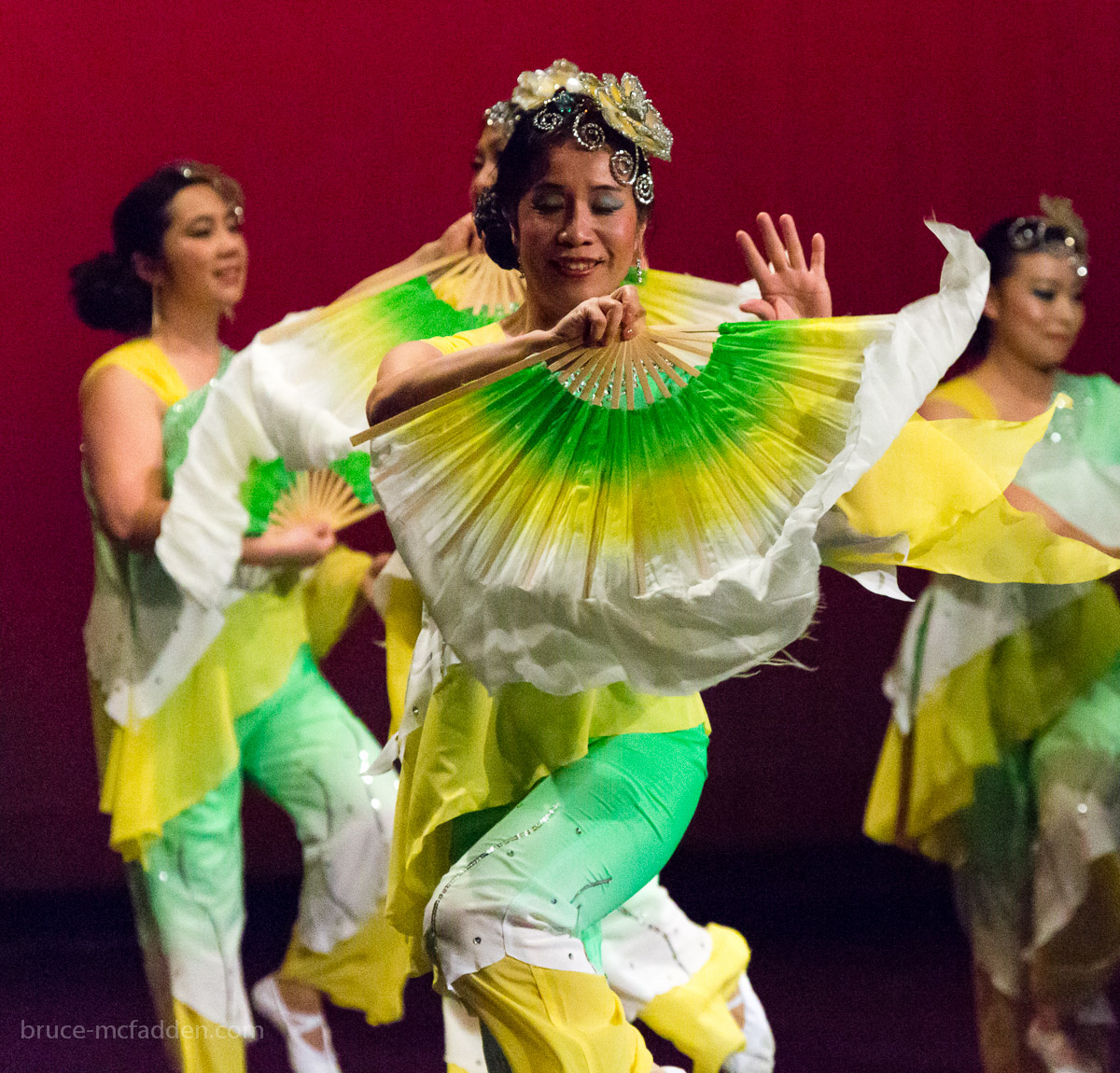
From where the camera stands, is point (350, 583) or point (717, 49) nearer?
point (350, 583)

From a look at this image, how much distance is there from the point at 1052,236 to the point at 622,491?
69.0 inches

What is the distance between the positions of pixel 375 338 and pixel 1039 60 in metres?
1.98

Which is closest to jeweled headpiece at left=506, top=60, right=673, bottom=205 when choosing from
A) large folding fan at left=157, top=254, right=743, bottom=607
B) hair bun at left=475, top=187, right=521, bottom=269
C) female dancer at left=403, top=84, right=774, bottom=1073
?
hair bun at left=475, top=187, right=521, bottom=269

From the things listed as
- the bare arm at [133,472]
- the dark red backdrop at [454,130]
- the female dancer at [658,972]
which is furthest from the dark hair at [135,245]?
the female dancer at [658,972]

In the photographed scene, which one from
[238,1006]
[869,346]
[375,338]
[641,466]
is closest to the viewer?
[869,346]

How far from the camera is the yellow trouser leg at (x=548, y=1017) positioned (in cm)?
177

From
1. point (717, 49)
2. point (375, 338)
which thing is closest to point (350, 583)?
point (375, 338)

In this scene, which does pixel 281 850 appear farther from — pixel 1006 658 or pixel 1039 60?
pixel 1039 60

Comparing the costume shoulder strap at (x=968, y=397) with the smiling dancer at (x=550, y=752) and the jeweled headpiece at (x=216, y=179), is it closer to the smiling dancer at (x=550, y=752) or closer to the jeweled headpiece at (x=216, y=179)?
the smiling dancer at (x=550, y=752)

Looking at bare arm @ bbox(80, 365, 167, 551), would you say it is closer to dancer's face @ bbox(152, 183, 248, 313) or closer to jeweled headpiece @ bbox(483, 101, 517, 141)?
dancer's face @ bbox(152, 183, 248, 313)

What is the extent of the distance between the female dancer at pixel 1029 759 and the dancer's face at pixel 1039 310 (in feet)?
0.06

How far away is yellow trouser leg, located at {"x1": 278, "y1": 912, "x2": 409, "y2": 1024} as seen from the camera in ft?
9.87

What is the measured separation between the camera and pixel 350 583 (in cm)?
321

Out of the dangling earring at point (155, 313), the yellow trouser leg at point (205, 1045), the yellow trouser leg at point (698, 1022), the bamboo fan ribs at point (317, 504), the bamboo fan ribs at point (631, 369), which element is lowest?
the yellow trouser leg at point (205, 1045)
